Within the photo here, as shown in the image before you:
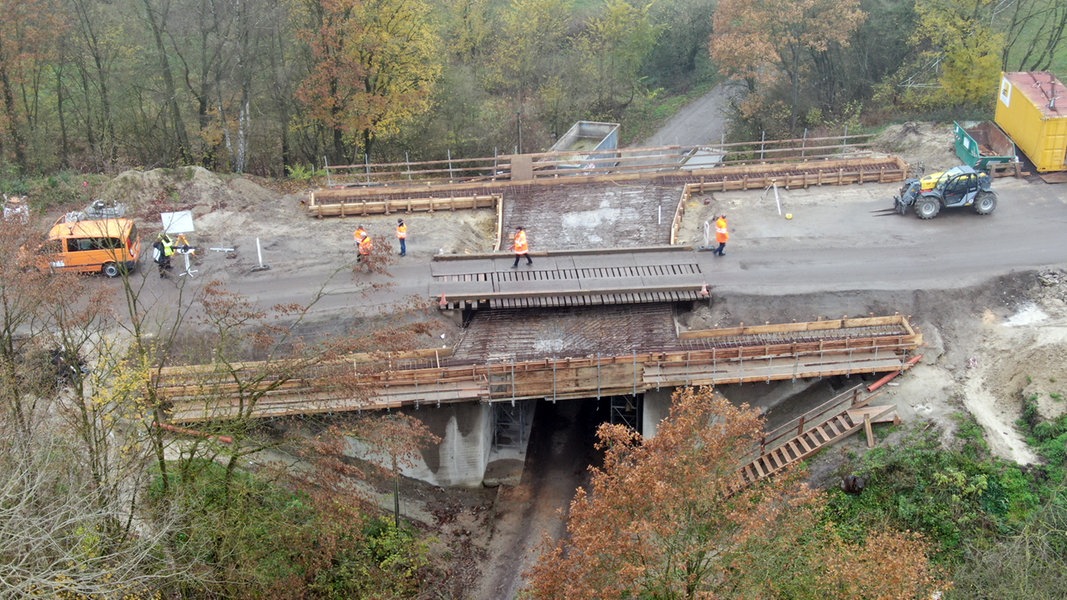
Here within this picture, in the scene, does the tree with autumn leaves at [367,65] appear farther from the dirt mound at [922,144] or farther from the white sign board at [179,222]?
the dirt mound at [922,144]

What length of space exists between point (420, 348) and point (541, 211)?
894 centimetres

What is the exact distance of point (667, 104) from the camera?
56.7 metres

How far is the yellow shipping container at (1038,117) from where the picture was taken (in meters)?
32.4

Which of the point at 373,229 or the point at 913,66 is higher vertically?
the point at 913,66

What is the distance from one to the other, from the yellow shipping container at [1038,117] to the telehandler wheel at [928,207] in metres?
4.74

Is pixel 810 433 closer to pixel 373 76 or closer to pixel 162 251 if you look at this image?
pixel 162 251

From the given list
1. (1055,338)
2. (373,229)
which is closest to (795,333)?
(1055,338)

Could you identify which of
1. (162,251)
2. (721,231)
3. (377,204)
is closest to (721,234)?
(721,231)

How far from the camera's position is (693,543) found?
16.3 metres

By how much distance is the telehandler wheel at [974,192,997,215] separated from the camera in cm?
3148

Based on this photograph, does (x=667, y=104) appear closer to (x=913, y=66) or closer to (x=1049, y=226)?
(x=913, y=66)

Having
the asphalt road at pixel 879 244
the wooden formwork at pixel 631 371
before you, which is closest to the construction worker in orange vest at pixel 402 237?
the wooden formwork at pixel 631 371

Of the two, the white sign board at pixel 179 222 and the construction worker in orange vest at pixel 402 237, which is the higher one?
the white sign board at pixel 179 222

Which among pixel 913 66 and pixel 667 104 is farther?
pixel 667 104
